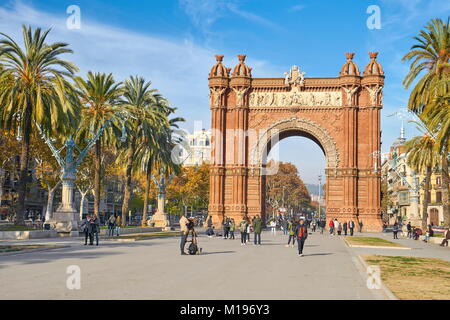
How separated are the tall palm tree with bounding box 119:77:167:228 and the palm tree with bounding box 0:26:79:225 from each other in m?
9.89

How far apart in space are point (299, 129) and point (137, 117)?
2170 centimetres

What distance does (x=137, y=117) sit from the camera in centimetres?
4544

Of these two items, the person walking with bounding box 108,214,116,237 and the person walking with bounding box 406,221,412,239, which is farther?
the person walking with bounding box 406,221,412,239

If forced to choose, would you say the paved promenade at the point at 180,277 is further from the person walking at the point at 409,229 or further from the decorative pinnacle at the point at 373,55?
the decorative pinnacle at the point at 373,55

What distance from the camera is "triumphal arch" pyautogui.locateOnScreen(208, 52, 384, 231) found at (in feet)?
189

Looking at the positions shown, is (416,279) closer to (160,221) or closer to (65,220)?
(65,220)

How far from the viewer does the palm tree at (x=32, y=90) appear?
31969 mm

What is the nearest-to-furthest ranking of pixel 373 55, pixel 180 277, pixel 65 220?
1. pixel 180 277
2. pixel 65 220
3. pixel 373 55

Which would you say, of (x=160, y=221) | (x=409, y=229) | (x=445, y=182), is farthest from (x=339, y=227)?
→ (x=160, y=221)

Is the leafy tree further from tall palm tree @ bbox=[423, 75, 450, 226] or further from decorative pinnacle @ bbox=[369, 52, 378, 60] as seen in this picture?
tall palm tree @ bbox=[423, 75, 450, 226]

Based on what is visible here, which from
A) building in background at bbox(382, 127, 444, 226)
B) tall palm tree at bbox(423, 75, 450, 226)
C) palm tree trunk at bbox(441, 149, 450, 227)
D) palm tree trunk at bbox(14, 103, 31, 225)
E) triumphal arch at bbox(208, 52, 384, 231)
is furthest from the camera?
triumphal arch at bbox(208, 52, 384, 231)

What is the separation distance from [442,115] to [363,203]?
91.9 ft

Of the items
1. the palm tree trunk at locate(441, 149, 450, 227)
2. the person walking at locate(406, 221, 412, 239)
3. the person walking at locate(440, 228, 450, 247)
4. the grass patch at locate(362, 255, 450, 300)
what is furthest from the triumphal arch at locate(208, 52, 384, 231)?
the grass patch at locate(362, 255, 450, 300)

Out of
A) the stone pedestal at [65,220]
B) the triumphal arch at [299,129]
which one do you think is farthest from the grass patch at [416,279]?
the triumphal arch at [299,129]
